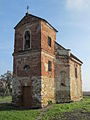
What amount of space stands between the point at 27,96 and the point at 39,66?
3433mm

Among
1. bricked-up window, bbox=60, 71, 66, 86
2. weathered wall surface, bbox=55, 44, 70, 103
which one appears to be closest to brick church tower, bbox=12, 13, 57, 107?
weathered wall surface, bbox=55, 44, 70, 103

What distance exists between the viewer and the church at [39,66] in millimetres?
17859

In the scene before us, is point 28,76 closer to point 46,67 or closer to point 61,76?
point 46,67

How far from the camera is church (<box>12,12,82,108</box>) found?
17859 mm

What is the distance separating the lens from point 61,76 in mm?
20281

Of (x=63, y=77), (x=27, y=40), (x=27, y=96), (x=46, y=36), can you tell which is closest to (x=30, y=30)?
(x=27, y=40)

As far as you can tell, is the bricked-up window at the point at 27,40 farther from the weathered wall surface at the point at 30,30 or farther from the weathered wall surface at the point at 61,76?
the weathered wall surface at the point at 61,76

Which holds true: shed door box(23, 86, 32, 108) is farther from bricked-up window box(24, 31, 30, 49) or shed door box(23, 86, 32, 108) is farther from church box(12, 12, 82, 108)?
bricked-up window box(24, 31, 30, 49)

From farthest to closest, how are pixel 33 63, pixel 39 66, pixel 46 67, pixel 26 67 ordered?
pixel 26 67 → pixel 46 67 → pixel 33 63 → pixel 39 66

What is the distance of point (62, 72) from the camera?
2041cm

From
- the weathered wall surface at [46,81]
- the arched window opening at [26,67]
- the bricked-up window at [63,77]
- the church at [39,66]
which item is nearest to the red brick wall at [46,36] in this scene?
the church at [39,66]

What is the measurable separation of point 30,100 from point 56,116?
5.50 meters

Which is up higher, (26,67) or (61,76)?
(26,67)

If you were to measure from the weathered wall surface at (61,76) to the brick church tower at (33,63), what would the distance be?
0.71 m
